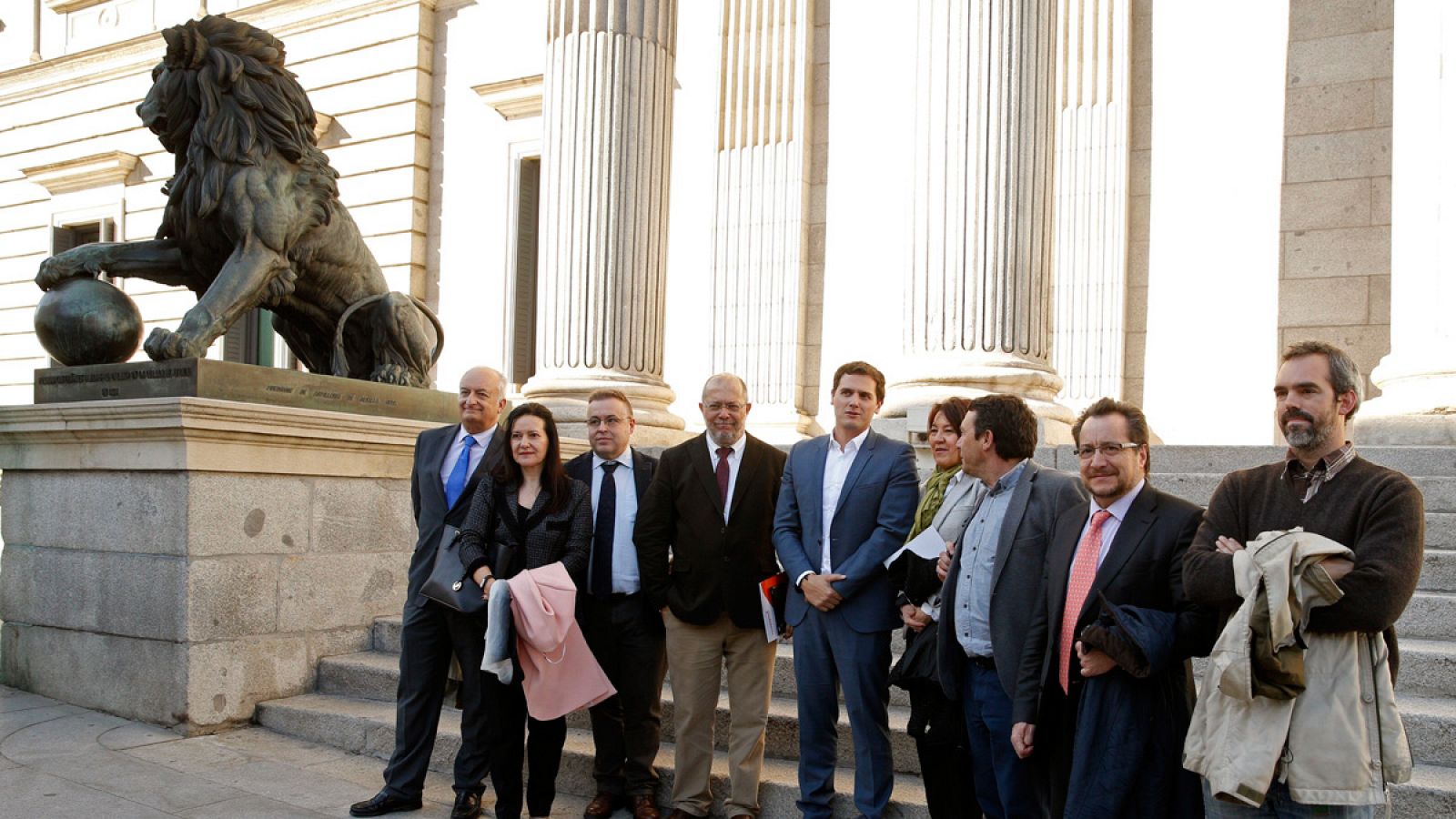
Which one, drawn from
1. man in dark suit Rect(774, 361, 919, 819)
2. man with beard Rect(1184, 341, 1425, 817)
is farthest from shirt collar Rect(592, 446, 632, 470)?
man with beard Rect(1184, 341, 1425, 817)

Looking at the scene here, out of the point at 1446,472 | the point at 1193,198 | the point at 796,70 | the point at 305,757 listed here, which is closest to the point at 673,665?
the point at 305,757

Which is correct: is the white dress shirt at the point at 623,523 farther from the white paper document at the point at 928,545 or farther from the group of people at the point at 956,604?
the white paper document at the point at 928,545

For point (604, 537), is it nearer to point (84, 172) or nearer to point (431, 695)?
point (431, 695)

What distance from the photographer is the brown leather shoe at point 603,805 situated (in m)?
5.51

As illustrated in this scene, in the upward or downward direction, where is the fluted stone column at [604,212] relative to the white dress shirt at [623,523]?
upward

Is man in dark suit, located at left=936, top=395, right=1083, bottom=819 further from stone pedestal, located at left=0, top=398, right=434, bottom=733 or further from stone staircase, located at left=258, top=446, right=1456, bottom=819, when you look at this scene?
stone pedestal, located at left=0, top=398, right=434, bottom=733

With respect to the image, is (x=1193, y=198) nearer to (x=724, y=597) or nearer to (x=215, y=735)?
(x=724, y=597)

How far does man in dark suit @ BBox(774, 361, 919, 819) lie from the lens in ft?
16.8

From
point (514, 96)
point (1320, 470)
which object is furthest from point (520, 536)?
point (514, 96)

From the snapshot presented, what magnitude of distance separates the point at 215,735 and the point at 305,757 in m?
0.66

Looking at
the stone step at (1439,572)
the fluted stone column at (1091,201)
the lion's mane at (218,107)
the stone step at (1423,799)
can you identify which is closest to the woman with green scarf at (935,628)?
the stone step at (1423,799)

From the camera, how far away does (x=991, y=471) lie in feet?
15.2

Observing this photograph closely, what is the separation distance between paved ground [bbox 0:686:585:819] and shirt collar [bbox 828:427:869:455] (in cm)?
209

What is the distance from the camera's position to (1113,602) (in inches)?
151
